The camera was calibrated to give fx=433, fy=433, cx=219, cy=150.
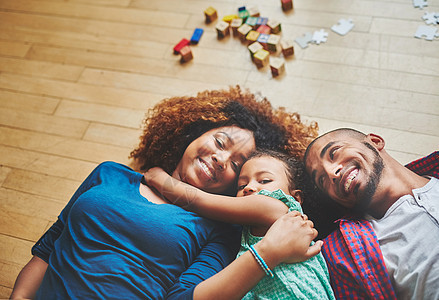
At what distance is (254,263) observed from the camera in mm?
1201

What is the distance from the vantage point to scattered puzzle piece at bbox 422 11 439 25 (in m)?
1.96

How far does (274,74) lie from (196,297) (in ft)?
3.68

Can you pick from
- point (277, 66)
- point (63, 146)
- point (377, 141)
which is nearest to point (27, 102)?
point (63, 146)

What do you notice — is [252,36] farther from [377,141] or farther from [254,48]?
[377,141]

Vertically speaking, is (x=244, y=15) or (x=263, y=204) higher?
(x=244, y=15)

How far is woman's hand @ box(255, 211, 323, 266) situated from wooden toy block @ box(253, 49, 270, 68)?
0.91 m

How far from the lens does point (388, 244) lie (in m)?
1.25

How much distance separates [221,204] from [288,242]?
243 millimetres

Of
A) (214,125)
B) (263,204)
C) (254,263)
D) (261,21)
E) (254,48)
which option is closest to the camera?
(254,263)

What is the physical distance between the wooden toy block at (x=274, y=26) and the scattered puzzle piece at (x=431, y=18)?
0.66 metres

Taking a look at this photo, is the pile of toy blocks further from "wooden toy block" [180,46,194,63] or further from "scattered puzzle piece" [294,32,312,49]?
"wooden toy block" [180,46,194,63]

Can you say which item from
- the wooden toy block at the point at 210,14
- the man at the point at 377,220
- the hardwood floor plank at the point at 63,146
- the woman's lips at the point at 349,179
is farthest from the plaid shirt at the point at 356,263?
the wooden toy block at the point at 210,14

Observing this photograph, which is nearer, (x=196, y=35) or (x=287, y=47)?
(x=287, y=47)

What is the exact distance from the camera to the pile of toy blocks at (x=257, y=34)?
1.98m
